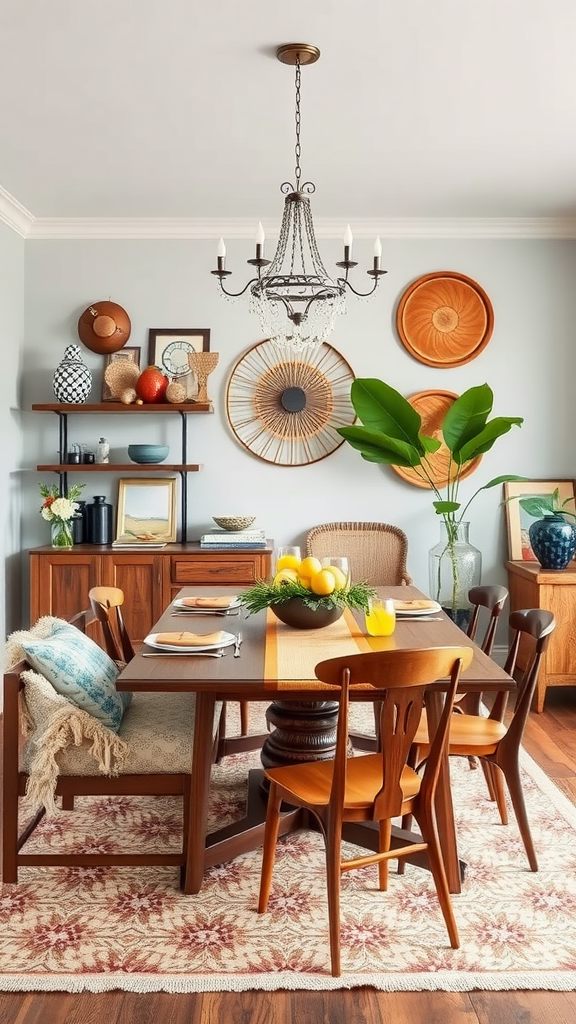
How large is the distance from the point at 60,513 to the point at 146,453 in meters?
0.59

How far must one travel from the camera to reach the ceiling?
2.85m

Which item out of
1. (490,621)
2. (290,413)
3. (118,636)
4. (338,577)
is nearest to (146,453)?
(290,413)

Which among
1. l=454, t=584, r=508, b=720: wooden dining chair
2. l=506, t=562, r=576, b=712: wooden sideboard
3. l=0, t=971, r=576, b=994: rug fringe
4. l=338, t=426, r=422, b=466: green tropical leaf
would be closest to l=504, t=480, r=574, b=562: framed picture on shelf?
l=506, t=562, r=576, b=712: wooden sideboard

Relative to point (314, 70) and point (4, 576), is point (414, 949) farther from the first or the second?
point (4, 576)

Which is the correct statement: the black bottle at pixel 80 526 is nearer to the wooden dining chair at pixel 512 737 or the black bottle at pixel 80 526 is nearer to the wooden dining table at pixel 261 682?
the wooden dining table at pixel 261 682

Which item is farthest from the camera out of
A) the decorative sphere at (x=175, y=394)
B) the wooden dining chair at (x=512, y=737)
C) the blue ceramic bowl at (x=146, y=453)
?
the blue ceramic bowl at (x=146, y=453)

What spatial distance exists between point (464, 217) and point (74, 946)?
4293mm

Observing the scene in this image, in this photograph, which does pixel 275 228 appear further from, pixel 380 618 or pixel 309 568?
pixel 380 618

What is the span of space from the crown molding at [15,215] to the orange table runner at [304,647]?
2922 millimetres

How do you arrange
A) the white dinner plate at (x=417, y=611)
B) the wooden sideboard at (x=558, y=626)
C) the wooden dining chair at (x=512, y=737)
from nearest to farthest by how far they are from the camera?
1. the wooden dining chair at (x=512, y=737)
2. the white dinner plate at (x=417, y=611)
3. the wooden sideboard at (x=558, y=626)

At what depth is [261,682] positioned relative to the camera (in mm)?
2307

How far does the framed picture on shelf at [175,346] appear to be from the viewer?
5.18 metres

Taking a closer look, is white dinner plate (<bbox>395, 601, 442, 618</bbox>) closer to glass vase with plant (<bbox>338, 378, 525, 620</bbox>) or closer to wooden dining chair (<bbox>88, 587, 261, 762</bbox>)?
wooden dining chair (<bbox>88, 587, 261, 762</bbox>)

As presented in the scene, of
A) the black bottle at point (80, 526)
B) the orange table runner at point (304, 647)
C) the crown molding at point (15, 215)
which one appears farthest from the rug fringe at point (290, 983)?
the crown molding at point (15, 215)
